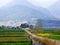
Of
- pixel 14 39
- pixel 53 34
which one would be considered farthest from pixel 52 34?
pixel 14 39

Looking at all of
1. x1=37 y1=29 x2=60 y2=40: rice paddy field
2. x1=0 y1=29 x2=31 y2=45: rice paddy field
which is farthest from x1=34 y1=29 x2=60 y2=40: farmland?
x1=0 y1=29 x2=31 y2=45: rice paddy field

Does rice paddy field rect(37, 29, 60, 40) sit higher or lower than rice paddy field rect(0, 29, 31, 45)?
higher

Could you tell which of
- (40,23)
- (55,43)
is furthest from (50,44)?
A: (40,23)

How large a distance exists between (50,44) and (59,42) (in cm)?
12

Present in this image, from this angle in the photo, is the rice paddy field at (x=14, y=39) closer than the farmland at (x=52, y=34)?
No

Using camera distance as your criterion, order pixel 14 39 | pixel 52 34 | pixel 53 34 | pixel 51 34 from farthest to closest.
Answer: pixel 51 34, pixel 53 34, pixel 52 34, pixel 14 39

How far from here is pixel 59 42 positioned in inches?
63.1

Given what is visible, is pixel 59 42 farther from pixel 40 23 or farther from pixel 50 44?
pixel 40 23

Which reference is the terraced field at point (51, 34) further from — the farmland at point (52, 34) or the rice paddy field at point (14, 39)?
the rice paddy field at point (14, 39)

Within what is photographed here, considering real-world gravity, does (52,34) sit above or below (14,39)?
above

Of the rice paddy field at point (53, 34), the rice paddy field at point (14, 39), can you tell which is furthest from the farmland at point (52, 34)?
the rice paddy field at point (14, 39)

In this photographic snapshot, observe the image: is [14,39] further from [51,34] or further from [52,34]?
[51,34]

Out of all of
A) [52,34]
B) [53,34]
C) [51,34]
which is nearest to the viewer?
[52,34]

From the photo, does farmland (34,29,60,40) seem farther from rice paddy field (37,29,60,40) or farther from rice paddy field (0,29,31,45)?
rice paddy field (0,29,31,45)
